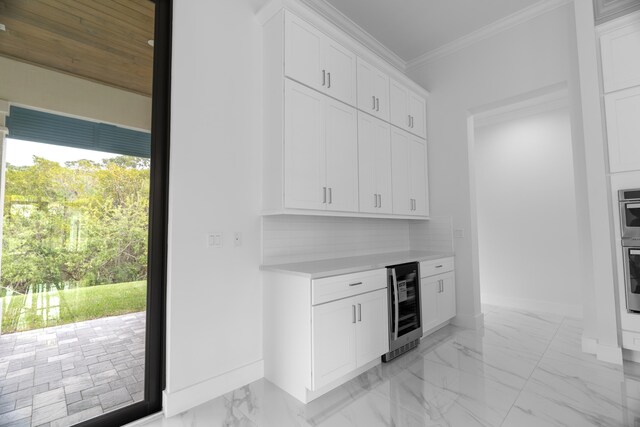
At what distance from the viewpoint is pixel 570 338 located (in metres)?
3.16

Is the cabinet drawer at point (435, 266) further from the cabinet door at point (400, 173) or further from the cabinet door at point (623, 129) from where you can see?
the cabinet door at point (623, 129)

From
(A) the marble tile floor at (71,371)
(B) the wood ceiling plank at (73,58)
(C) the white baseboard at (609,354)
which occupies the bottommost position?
(C) the white baseboard at (609,354)

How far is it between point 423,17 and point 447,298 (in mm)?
3244

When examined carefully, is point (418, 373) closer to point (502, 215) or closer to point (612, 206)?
point (612, 206)

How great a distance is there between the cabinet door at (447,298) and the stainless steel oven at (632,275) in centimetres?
149

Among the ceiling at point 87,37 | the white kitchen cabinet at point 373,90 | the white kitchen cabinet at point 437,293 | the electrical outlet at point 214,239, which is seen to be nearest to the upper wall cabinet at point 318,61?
the white kitchen cabinet at point 373,90

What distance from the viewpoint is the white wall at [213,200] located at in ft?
6.72

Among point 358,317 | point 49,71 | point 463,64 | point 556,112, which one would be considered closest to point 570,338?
point 358,317

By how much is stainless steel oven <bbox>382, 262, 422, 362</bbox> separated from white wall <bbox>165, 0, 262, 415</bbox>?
1158 mm

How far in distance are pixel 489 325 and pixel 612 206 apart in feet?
6.05

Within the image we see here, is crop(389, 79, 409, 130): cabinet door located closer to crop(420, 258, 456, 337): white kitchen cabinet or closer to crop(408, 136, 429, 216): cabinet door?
crop(408, 136, 429, 216): cabinet door

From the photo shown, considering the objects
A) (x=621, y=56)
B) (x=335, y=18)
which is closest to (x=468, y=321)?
(x=621, y=56)

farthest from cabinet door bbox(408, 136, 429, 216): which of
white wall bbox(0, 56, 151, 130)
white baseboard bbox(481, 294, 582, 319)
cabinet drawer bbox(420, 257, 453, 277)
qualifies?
white wall bbox(0, 56, 151, 130)

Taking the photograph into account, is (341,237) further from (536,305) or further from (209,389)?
(536,305)
